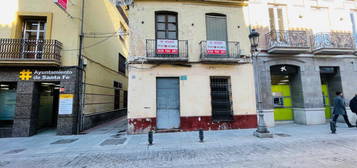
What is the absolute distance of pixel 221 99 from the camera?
9117mm

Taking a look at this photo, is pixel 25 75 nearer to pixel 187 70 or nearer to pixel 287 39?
pixel 187 70

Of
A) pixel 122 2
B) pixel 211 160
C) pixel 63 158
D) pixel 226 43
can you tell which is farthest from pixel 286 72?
pixel 63 158

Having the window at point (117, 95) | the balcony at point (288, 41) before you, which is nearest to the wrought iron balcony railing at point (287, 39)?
the balcony at point (288, 41)

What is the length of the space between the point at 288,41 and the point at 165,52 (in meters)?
7.74

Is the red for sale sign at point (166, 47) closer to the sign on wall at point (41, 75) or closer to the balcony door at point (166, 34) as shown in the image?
the balcony door at point (166, 34)

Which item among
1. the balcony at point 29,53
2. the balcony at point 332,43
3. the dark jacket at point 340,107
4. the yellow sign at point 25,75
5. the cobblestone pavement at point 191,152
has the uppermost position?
the balcony at point 332,43

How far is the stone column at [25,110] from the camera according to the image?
25.9ft

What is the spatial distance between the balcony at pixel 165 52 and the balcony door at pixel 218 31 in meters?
1.88

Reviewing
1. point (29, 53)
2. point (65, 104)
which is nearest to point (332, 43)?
point (65, 104)

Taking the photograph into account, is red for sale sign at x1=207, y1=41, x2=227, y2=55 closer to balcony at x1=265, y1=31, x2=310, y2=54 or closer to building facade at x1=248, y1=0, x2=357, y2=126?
building facade at x1=248, y1=0, x2=357, y2=126

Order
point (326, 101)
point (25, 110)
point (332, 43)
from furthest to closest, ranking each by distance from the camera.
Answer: point (326, 101) < point (332, 43) < point (25, 110)

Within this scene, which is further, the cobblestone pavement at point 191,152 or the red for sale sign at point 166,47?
the red for sale sign at point 166,47

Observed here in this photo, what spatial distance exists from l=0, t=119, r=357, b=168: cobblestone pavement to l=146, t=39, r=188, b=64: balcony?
4034mm

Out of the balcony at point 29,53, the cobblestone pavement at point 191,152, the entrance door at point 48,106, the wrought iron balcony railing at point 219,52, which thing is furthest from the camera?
the entrance door at point 48,106
